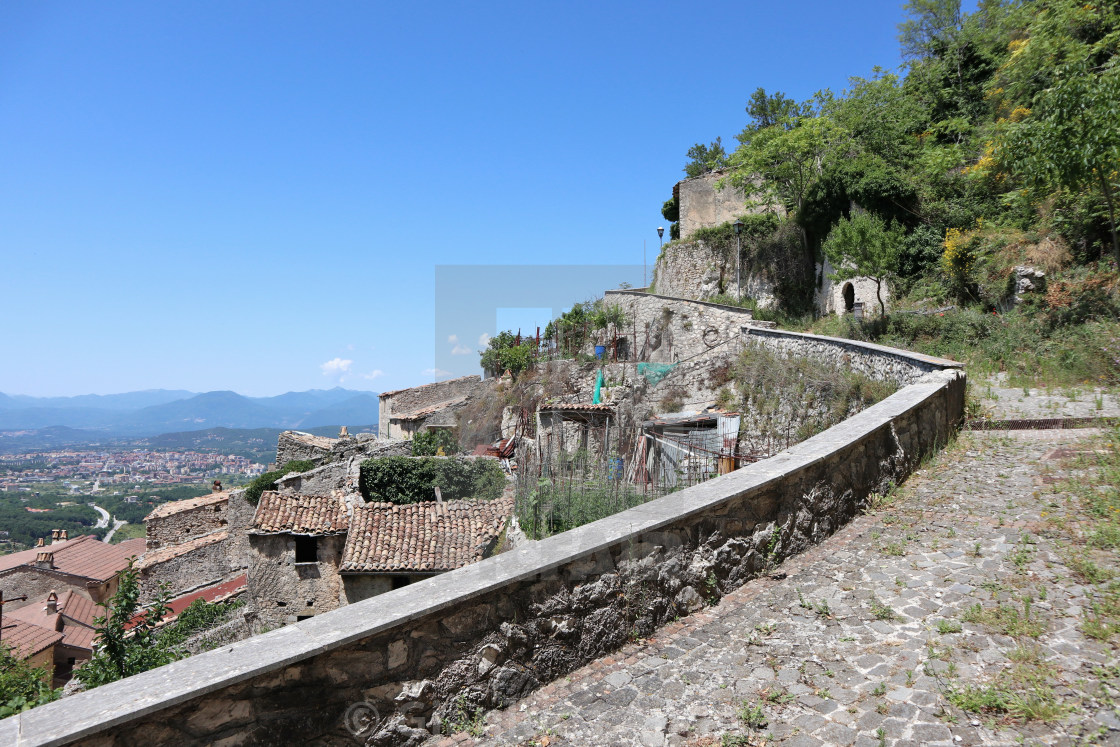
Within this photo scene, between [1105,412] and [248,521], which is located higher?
[1105,412]

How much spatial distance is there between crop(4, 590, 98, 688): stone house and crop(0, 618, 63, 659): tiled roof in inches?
18.0

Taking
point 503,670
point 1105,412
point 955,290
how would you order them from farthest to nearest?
point 955,290
point 1105,412
point 503,670

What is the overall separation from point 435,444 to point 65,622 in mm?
14185

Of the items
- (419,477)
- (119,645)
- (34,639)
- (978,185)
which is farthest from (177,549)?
(978,185)

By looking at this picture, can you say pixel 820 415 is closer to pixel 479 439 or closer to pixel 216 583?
pixel 479 439

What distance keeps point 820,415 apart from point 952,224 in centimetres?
1061

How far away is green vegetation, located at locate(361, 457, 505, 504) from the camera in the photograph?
19156mm

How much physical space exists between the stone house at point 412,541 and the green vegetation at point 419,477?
3.73 meters

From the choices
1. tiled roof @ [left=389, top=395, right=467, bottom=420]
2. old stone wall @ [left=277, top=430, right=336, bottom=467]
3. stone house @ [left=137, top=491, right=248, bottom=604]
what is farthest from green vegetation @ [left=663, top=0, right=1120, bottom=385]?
stone house @ [left=137, top=491, right=248, bottom=604]

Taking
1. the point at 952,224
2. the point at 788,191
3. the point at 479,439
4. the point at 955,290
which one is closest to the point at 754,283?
the point at 788,191

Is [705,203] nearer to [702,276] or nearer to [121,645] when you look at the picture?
[702,276]

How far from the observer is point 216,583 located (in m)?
20.8

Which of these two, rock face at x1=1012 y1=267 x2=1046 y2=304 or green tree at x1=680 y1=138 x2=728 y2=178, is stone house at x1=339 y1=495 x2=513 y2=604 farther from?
green tree at x1=680 y1=138 x2=728 y2=178

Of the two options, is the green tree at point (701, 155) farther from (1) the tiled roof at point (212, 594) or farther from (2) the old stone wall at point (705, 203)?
(1) the tiled roof at point (212, 594)
